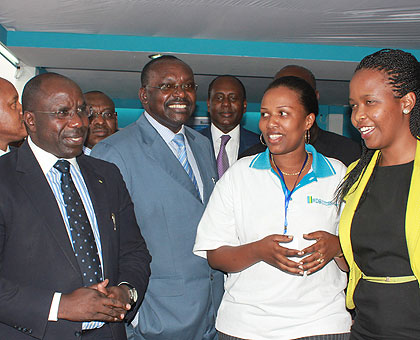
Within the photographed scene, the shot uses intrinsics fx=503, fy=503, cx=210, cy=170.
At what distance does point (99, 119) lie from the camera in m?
4.75

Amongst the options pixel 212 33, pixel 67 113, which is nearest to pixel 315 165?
pixel 67 113

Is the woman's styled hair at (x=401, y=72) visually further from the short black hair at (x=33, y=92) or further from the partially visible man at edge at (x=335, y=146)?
the short black hair at (x=33, y=92)

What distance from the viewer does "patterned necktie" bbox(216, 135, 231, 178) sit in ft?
14.1

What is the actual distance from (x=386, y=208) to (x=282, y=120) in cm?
67

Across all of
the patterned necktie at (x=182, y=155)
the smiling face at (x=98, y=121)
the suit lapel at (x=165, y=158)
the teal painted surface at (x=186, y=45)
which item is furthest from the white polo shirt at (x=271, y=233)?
the teal painted surface at (x=186, y=45)

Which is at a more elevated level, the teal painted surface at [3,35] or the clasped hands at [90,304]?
the teal painted surface at [3,35]

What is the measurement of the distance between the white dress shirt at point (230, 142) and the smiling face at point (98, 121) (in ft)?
3.24

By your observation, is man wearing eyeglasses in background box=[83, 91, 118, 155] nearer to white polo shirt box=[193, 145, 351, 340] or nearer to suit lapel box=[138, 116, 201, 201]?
suit lapel box=[138, 116, 201, 201]

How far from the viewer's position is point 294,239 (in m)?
2.12

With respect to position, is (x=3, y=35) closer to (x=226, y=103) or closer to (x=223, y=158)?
(x=226, y=103)

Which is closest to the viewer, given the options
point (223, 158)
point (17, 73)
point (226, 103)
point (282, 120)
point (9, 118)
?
point (282, 120)

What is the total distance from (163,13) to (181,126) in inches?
127

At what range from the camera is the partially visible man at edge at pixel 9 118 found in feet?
9.84

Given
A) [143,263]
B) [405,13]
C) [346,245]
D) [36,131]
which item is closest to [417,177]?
[346,245]
